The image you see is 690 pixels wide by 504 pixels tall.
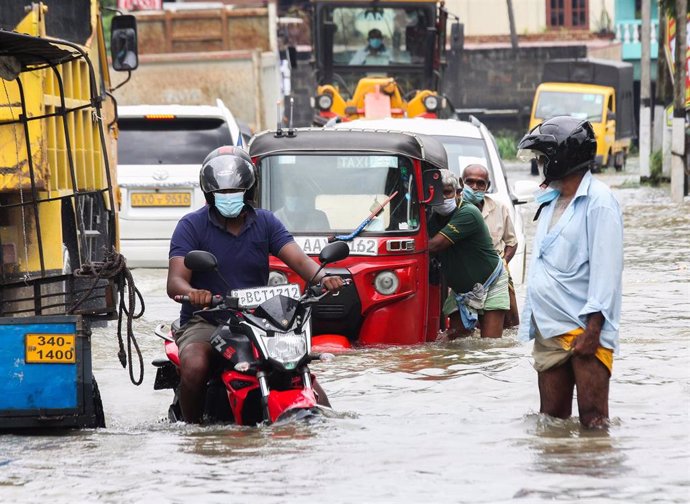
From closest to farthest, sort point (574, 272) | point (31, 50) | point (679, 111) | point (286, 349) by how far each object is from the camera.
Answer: point (574, 272) → point (286, 349) → point (31, 50) → point (679, 111)

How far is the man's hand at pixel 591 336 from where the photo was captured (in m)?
7.20

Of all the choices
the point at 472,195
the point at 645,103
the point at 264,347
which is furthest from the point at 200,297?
the point at 645,103

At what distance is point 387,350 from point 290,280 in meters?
0.86

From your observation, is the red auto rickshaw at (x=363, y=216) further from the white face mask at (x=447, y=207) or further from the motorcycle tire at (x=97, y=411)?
the motorcycle tire at (x=97, y=411)

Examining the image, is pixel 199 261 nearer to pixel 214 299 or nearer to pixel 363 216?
pixel 214 299

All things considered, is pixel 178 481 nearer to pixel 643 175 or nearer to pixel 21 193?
pixel 21 193

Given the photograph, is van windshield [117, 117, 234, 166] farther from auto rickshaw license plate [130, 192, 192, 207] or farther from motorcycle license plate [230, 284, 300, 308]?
motorcycle license plate [230, 284, 300, 308]

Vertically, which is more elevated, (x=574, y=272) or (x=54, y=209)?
(x=574, y=272)

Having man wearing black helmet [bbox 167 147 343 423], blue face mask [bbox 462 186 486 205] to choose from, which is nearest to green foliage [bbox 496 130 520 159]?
blue face mask [bbox 462 186 486 205]

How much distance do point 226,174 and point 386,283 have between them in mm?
3655

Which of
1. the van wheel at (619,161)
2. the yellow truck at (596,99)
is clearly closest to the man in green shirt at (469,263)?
the yellow truck at (596,99)

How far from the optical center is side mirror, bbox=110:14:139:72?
14.8 meters

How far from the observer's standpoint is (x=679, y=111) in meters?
27.5

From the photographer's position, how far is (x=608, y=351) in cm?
731
